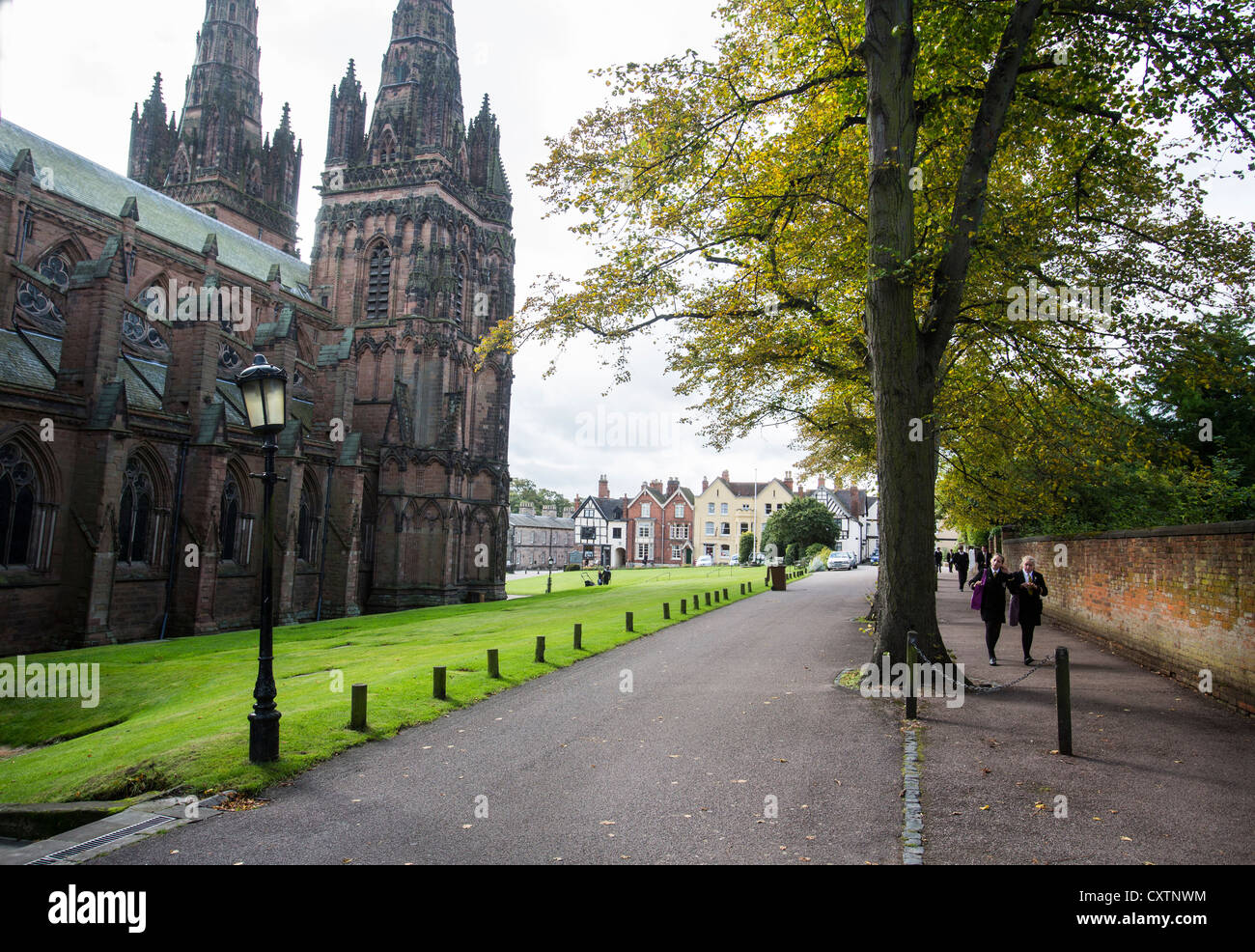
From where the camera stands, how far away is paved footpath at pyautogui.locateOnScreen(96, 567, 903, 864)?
17.0 feet

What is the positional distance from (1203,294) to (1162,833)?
9.67 m

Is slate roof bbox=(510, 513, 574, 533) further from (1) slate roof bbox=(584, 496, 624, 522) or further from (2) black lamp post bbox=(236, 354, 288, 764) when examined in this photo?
(2) black lamp post bbox=(236, 354, 288, 764)

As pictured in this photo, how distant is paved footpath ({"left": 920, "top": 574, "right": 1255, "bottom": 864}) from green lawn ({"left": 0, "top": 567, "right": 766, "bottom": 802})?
242 inches

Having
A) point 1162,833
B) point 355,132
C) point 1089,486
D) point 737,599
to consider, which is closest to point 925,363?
point 1162,833

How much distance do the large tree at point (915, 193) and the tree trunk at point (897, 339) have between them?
0.03 metres

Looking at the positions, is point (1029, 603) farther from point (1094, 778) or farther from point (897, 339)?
point (1094, 778)

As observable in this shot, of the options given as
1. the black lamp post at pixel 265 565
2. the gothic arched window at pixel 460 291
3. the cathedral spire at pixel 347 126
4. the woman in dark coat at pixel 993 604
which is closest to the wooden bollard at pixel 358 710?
the black lamp post at pixel 265 565

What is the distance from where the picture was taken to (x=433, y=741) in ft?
27.3

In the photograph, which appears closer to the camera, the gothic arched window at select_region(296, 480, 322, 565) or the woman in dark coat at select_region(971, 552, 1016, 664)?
the woman in dark coat at select_region(971, 552, 1016, 664)

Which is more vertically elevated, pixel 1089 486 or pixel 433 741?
pixel 1089 486

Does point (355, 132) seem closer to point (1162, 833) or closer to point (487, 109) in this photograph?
point (487, 109)

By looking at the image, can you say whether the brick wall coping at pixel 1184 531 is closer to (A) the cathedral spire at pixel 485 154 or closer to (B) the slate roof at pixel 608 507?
(A) the cathedral spire at pixel 485 154

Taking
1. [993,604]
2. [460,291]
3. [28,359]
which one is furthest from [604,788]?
[460,291]

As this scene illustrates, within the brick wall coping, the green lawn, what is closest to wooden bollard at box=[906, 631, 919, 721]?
the brick wall coping
